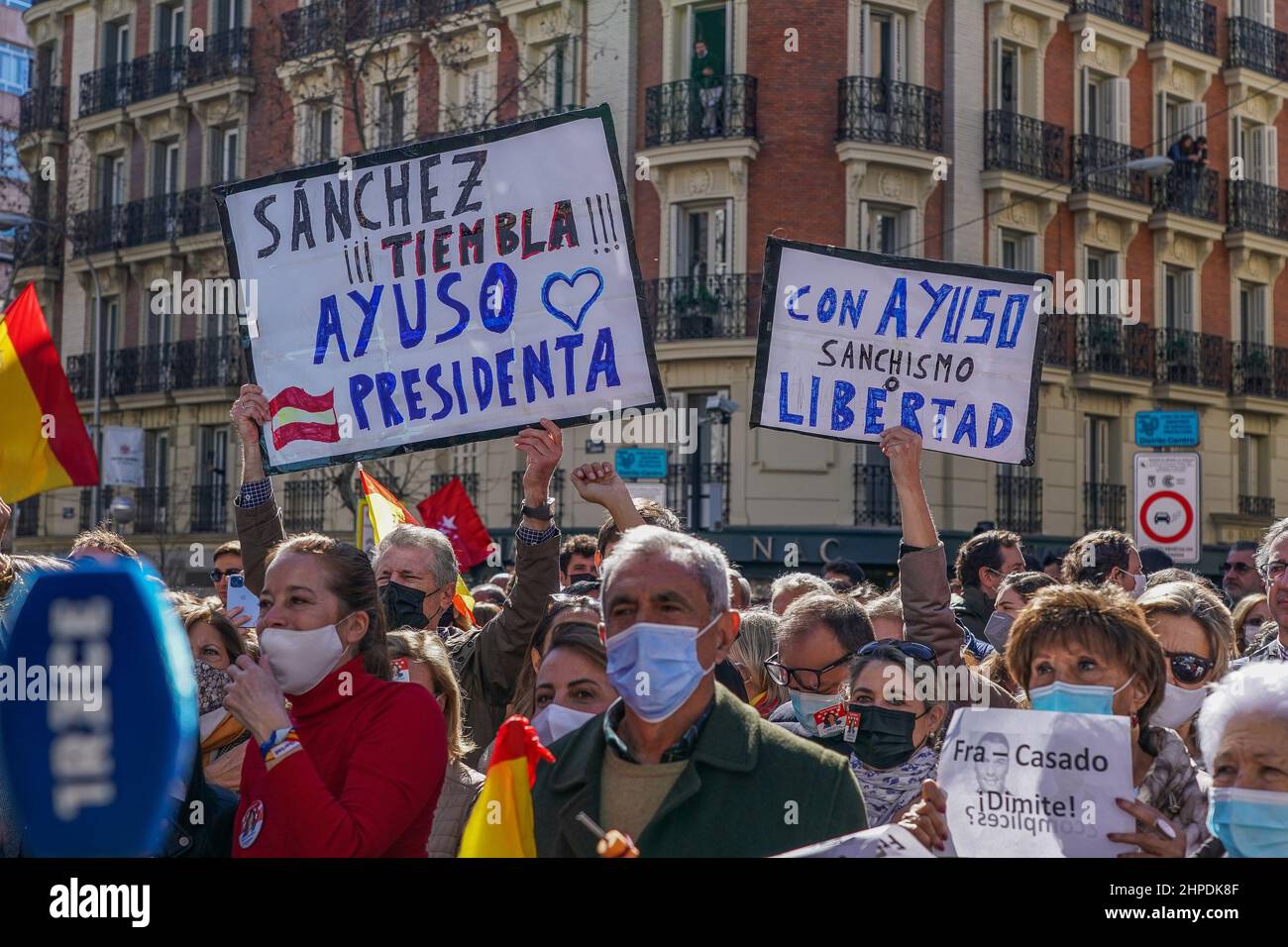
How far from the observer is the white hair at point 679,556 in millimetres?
3420

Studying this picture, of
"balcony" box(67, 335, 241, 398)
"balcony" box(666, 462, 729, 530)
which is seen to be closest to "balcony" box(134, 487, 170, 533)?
"balcony" box(67, 335, 241, 398)

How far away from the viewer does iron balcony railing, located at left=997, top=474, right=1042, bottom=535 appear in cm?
2602

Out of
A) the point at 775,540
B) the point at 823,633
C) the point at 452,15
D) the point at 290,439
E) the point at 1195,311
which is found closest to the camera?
the point at 823,633

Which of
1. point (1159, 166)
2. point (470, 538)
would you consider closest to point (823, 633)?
point (470, 538)

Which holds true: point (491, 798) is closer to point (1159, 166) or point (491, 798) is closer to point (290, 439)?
point (290, 439)

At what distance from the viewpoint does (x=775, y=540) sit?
952 inches

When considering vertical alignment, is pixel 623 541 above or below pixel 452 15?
below

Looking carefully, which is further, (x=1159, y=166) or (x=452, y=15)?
(x=452, y=15)

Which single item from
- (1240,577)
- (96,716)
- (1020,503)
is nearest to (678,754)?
(96,716)

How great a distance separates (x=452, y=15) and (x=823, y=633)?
23969mm

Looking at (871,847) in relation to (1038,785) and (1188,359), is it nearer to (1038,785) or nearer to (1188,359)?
(1038,785)

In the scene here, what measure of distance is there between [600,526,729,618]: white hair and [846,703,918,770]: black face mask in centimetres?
96
